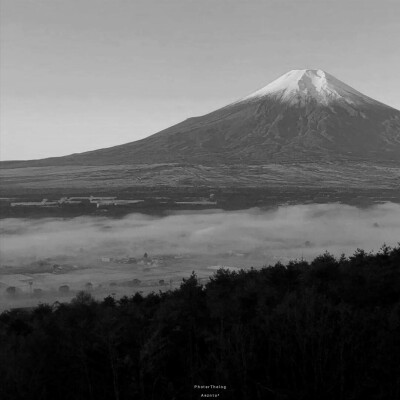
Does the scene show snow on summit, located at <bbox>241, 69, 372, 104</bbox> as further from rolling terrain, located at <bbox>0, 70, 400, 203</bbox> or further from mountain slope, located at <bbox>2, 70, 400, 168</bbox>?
rolling terrain, located at <bbox>0, 70, 400, 203</bbox>

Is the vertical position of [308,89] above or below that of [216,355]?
above

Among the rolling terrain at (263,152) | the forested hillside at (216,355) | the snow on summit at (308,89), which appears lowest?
the forested hillside at (216,355)

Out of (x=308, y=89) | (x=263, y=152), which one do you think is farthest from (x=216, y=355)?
(x=308, y=89)

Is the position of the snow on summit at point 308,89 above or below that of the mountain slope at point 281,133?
above

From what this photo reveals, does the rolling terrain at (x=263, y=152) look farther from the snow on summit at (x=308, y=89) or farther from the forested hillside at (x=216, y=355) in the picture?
the forested hillside at (x=216, y=355)

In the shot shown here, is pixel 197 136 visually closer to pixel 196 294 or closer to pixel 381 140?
pixel 381 140

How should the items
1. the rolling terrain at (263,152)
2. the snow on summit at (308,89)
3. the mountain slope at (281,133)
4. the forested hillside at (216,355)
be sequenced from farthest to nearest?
the snow on summit at (308,89) → the mountain slope at (281,133) → the rolling terrain at (263,152) → the forested hillside at (216,355)

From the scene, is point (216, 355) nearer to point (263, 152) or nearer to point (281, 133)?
point (263, 152)

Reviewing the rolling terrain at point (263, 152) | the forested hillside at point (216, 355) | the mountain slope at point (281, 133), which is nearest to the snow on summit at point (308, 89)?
the mountain slope at point (281, 133)
